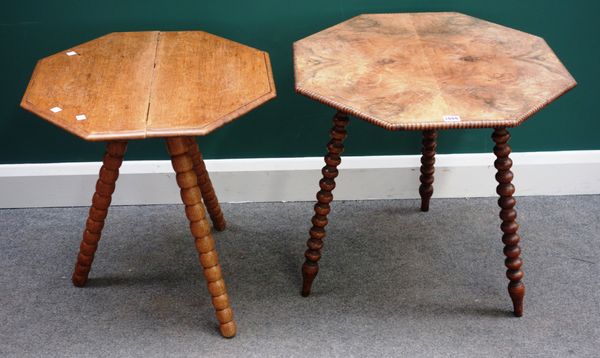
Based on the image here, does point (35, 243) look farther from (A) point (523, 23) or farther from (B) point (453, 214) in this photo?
(A) point (523, 23)

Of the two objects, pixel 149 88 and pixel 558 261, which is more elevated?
pixel 149 88

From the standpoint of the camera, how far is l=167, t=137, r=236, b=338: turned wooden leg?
5.95 feet

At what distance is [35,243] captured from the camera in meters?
2.44

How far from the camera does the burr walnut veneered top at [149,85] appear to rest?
1709mm

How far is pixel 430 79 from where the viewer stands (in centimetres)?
188

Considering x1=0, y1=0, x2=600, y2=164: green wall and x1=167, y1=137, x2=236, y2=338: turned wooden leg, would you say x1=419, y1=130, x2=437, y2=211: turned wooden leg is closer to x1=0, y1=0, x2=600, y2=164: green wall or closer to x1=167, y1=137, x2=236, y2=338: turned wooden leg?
x1=0, y1=0, x2=600, y2=164: green wall

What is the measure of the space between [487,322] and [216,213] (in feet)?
2.84

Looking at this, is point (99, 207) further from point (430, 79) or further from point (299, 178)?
point (430, 79)

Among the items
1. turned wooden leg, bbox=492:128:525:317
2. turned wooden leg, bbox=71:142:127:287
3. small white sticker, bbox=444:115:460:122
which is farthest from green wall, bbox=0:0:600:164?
small white sticker, bbox=444:115:460:122

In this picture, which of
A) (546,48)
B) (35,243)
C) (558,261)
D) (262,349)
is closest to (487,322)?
(558,261)

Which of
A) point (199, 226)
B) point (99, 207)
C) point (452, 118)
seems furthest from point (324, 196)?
point (99, 207)

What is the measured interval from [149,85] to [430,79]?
0.66 meters

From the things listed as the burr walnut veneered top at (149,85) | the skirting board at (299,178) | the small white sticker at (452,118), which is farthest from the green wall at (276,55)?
the small white sticker at (452,118)

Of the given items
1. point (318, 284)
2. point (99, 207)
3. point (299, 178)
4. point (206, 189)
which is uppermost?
point (99, 207)
